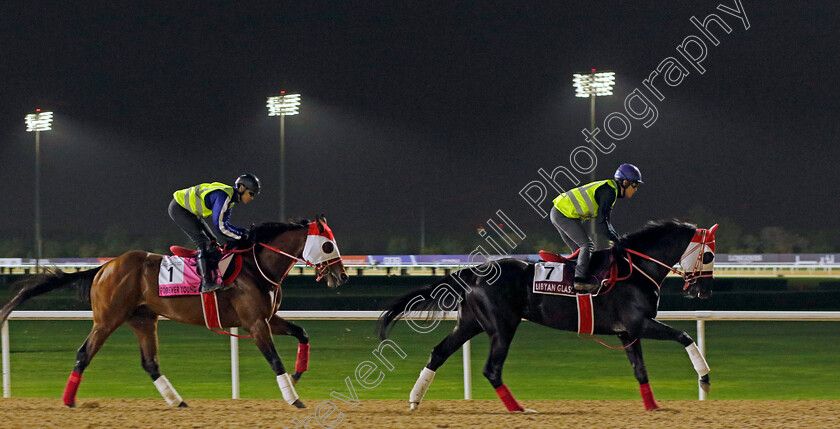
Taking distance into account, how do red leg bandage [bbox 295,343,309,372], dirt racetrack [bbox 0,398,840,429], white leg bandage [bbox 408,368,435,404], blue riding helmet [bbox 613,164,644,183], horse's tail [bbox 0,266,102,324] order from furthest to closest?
horse's tail [bbox 0,266,102,324] < red leg bandage [bbox 295,343,309,372] < blue riding helmet [bbox 613,164,644,183] < white leg bandage [bbox 408,368,435,404] < dirt racetrack [bbox 0,398,840,429]

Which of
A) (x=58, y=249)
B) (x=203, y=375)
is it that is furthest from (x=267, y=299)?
(x=58, y=249)

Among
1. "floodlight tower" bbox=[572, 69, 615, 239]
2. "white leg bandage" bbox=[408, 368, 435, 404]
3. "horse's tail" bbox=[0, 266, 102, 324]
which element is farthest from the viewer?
"floodlight tower" bbox=[572, 69, 615, 239]

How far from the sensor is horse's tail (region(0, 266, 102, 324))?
237 inches

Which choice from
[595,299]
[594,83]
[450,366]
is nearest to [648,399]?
[595,299]

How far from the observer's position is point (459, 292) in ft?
18.2

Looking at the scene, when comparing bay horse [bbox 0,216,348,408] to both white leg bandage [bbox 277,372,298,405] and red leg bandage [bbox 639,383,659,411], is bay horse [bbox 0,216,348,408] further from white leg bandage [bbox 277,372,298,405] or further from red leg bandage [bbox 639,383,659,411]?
red leg bandage [bbox 639,383,659,411]

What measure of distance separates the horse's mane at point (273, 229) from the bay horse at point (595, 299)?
832 millimetres

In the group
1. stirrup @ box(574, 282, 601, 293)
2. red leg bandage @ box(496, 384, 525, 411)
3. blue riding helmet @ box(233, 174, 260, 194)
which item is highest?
blue riding helmet @ box(233, 174, 260, 194)

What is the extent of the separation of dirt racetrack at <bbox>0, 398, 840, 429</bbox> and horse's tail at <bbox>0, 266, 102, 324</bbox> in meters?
0.68

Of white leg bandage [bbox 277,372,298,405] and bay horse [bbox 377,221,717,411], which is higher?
bay horse [bbox 377,221,717,411]

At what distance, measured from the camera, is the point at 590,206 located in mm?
5512

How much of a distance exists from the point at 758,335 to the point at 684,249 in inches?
296

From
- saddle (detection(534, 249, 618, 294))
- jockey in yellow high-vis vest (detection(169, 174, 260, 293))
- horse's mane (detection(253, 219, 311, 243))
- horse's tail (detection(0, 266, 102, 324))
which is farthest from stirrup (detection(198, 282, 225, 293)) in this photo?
saddle (detection(534, 249, 618, 294))

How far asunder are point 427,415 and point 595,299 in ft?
3.85
